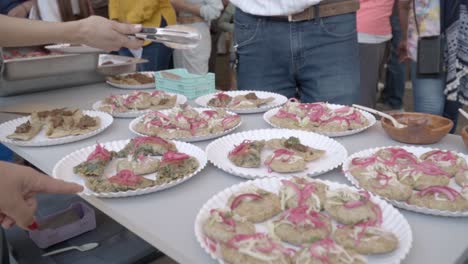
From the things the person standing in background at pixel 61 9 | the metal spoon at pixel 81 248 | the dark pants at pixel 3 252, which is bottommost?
the metal spoon at pixel 81 248

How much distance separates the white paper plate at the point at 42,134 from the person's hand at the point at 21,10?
77.5 inches

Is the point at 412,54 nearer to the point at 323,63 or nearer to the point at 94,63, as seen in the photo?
the point at 323,63

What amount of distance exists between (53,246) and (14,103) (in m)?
0.68

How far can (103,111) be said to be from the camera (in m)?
1.61

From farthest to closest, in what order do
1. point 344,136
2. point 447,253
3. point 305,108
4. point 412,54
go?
point 412,54 < point 305,108 < point 344,136 < point 447,253

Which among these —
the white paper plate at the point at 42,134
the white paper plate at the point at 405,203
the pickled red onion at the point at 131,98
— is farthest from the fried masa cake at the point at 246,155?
the pickled red onion at the point at 131,98

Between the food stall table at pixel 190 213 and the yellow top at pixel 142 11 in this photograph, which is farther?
the yellow top at pixel 142 11

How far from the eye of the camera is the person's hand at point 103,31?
1.62 meters

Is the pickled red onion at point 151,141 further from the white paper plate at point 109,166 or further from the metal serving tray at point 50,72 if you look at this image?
the metal serving tray at point 50,72

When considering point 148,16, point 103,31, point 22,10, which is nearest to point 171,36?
point 103,31

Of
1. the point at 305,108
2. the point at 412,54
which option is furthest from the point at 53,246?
the point at 412,54

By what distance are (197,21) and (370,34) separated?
4.56ft

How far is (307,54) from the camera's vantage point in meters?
1.76

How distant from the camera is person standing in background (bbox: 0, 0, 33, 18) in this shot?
10.3ft
